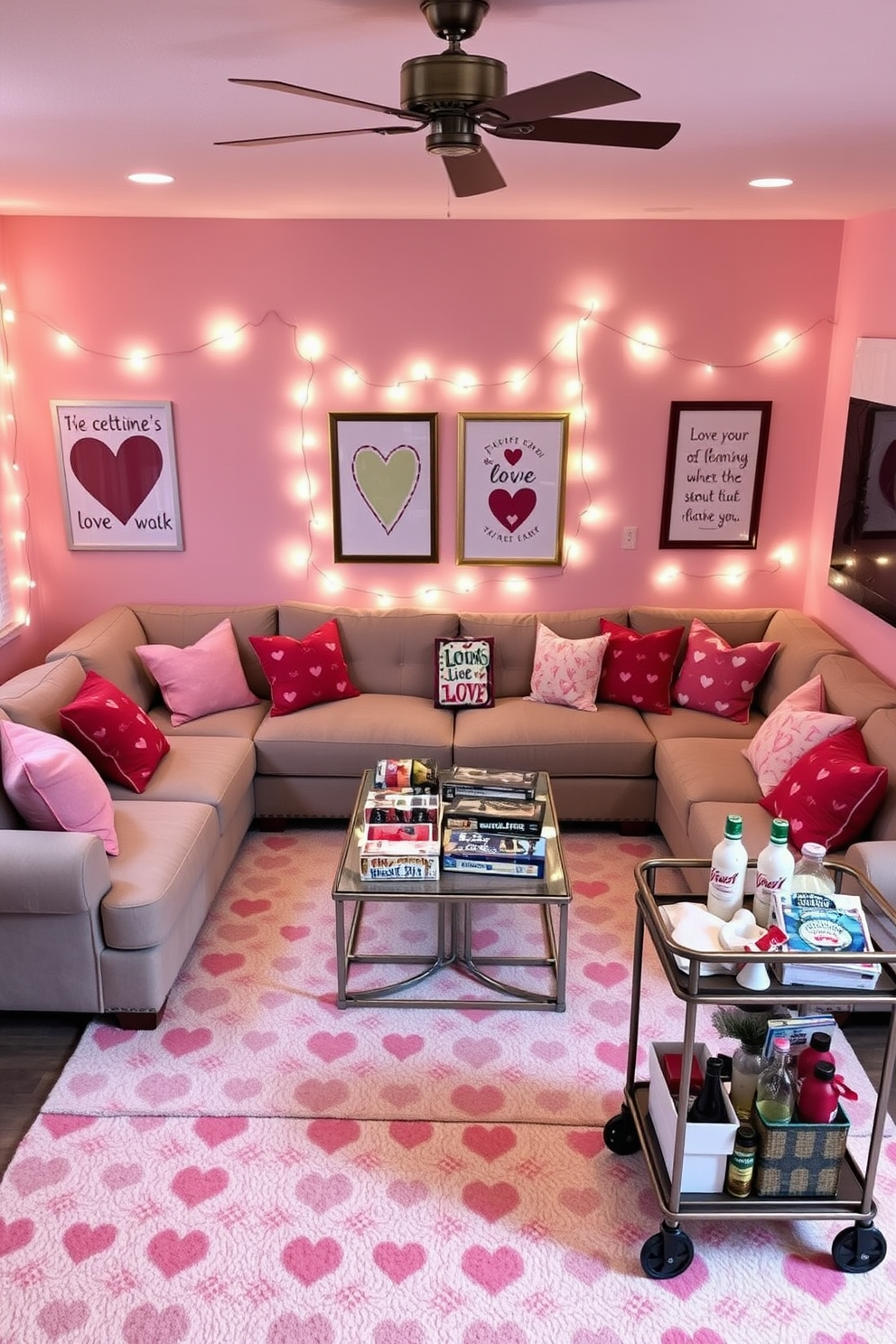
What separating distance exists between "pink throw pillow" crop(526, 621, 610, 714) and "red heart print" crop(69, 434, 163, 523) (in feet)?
6.47

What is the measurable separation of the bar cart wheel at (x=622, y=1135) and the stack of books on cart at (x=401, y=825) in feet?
2.83

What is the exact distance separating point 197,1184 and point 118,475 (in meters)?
3.21

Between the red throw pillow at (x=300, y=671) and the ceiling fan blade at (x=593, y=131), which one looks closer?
the ceiling fan blade at (x=593, y=131)

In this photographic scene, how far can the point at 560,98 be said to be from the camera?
5.57 ft

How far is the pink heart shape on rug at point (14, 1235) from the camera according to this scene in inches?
96.1

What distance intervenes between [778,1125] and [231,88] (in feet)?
8.13

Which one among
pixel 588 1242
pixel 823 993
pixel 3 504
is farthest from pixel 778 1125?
pixel 3 504

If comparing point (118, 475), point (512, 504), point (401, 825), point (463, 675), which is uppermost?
point (118, 475)

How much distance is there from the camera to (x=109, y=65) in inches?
79.1

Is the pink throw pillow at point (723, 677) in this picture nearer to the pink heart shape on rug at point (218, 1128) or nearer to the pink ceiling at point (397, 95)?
the pink ceiling at point (397, 95)

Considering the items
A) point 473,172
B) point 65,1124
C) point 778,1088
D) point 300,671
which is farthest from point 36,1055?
point 473,172

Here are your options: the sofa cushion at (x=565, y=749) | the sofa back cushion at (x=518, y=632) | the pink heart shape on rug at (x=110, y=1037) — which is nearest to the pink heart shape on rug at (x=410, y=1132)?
the pink heart shape on rug at (x=110, y=1037)

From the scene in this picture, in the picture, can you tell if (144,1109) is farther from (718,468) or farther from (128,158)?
(718,468)

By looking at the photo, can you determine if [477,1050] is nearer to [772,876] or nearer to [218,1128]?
[218,1128]
